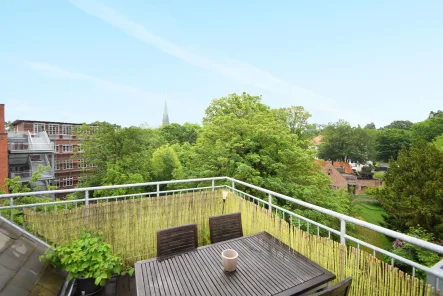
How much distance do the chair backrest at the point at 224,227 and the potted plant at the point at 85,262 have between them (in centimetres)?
122

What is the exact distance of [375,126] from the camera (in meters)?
61.5

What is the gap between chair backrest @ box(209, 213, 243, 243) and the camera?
2582 mm

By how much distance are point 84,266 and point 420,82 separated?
27.1 metres

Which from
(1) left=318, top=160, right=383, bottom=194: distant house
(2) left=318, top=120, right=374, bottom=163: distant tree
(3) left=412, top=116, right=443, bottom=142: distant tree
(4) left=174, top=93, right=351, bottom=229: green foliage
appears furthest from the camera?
(2) left=318, top=120, right=374, bottom=163: distant tree

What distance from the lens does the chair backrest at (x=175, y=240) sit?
7.07 feet

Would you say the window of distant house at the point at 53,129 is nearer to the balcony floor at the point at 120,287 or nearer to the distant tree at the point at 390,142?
the balcony floor at the point at 120,287

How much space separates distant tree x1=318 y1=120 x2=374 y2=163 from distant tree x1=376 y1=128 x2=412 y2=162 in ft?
12.2

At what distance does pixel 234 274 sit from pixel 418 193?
47.4 feet

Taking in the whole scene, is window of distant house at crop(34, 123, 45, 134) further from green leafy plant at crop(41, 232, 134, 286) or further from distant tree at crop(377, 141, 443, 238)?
distant tree at crop(377, 141, 443, 238)

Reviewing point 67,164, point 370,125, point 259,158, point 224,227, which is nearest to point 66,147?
point 67,164

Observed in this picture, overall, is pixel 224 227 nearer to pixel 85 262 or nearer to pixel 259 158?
pixel 85 262

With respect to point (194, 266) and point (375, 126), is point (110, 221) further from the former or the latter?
point (375, 126)

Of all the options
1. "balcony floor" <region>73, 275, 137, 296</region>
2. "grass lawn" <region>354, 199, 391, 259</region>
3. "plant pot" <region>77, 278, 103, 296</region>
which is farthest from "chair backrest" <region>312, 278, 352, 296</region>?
"grass lawn" <region>354, 199, 391, 259</region>

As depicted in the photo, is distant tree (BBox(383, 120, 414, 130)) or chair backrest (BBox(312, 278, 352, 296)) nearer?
chair backrest (BBox(312, 278, 352, 296))
